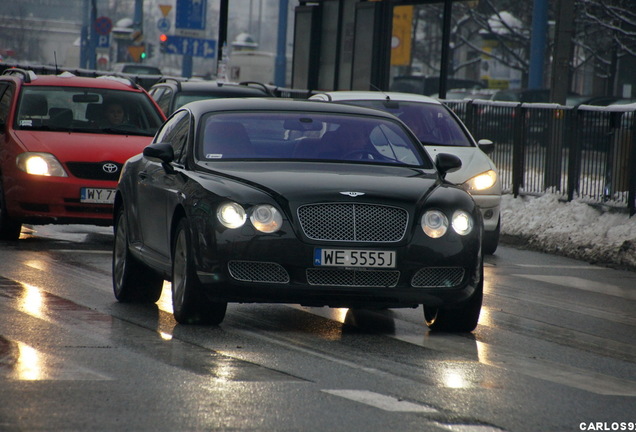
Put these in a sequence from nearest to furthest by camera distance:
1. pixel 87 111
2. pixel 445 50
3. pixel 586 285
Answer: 1. pixel 586 285
2. pixel 87 111
3. pixel 445 50

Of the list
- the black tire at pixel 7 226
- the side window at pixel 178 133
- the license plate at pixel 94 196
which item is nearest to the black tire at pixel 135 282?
the side window at pixel 178 133

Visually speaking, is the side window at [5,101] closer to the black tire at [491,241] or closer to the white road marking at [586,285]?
the black tire at [491,241]

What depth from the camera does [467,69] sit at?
286 feet

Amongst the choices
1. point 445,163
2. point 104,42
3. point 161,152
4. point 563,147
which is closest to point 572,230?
point 563,147

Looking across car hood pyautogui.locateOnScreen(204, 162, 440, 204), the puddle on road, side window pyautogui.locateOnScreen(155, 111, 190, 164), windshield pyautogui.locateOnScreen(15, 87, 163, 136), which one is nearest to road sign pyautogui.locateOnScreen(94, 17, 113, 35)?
windshield pyautogui.locateOnScreen(15, 87, 163, 136)

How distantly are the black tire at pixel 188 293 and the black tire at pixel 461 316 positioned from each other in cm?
134

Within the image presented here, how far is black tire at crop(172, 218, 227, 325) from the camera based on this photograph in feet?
27.6

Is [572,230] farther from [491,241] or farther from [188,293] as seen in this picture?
→ [188,293]

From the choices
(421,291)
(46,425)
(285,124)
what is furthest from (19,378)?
(285,124)

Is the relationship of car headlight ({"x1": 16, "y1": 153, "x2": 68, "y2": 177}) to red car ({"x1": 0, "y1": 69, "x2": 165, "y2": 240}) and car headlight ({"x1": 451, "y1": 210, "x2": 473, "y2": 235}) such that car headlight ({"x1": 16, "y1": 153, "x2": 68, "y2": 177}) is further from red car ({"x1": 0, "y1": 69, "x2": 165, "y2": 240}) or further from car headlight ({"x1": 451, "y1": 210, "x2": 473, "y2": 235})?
car headlight ({"x1": 451, "y1": 210, "x2": 473, "y2": 235})

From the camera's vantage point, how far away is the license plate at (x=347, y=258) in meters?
8.18

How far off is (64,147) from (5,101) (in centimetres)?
171

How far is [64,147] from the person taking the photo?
45.1ft

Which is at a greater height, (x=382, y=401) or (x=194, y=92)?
(x=194, y=92)
